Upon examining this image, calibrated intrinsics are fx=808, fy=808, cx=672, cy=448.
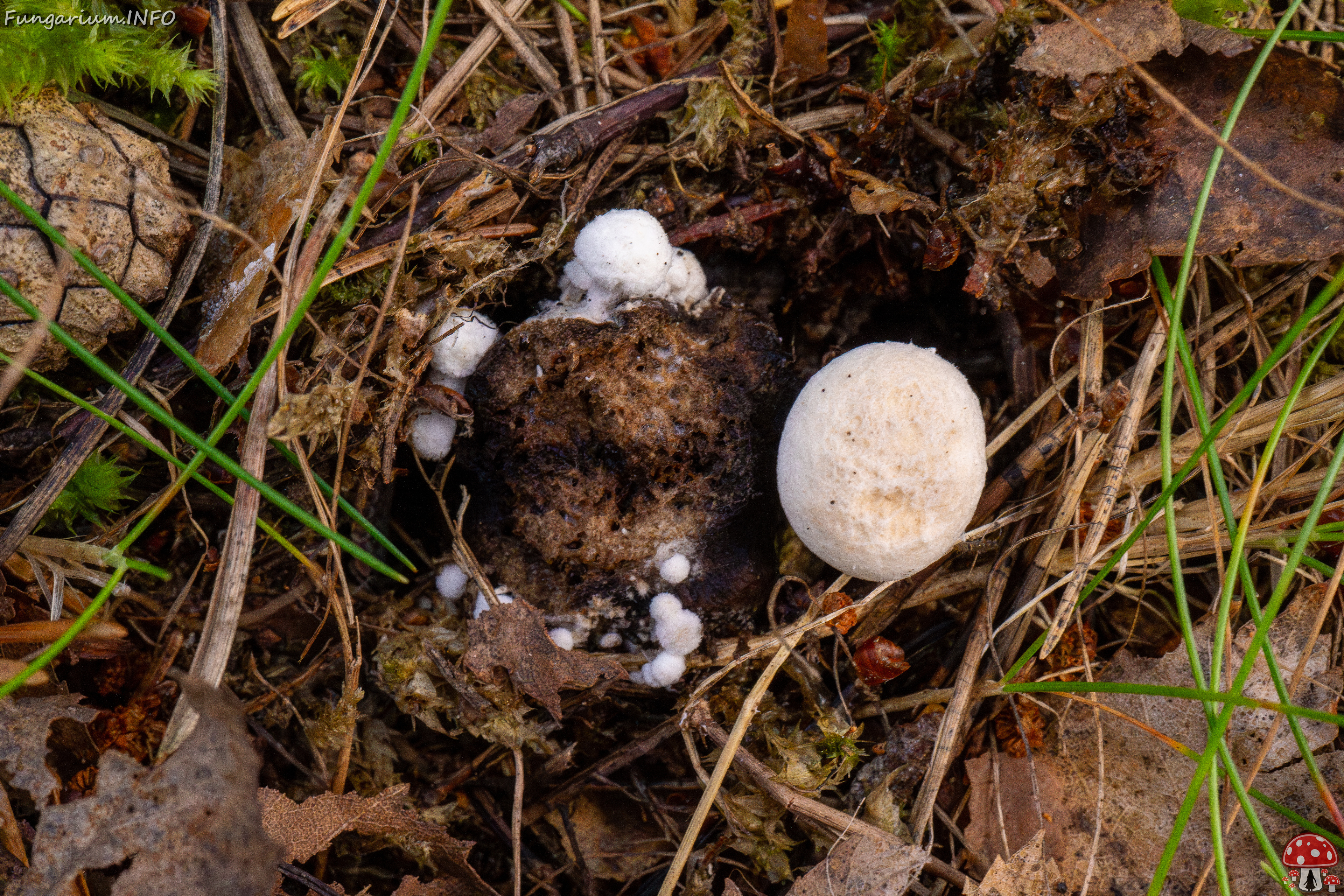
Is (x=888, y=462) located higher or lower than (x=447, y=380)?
lower

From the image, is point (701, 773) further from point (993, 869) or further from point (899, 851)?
point (993, 869)

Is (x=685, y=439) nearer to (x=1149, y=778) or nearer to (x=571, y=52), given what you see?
(x=571, y=52)

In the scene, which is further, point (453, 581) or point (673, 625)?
point (453, 581)

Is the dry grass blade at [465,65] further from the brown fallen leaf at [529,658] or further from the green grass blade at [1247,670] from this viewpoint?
the green grass blade at [1247,670]

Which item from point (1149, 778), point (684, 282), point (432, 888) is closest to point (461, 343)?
point (684, 282)

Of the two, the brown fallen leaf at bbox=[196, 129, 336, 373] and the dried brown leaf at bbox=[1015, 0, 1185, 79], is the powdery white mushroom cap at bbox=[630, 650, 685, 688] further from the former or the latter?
the dried brown leaf at bbox=[1015, 0, 1185, 79]

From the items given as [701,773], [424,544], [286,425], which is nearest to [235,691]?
[424,544]

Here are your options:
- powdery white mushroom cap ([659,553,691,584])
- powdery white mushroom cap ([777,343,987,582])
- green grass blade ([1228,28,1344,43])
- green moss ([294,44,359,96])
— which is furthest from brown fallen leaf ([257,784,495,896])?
green grass blade ([1228,28,1344,43])
